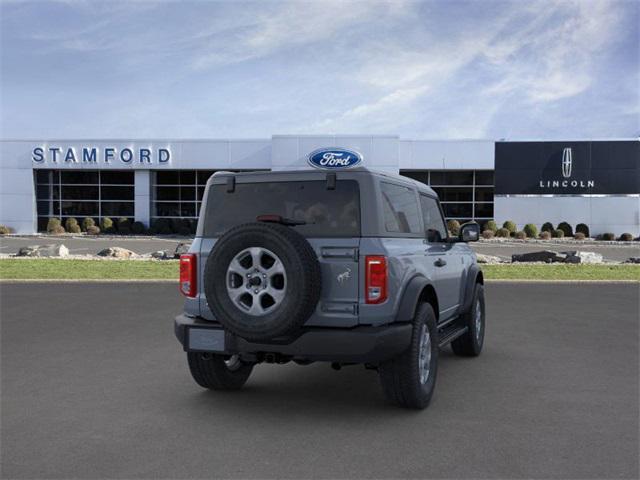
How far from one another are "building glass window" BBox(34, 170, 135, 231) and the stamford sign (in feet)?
6.77

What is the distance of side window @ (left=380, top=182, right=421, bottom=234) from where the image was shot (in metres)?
5.40

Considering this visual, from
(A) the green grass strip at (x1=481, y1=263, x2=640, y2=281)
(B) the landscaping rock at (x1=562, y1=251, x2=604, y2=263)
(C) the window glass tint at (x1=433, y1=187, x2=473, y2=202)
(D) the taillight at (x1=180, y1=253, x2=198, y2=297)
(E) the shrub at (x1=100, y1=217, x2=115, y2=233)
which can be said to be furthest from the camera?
(C) the window glass tint at (x1=433, y1=187, x2=473, y2=202)

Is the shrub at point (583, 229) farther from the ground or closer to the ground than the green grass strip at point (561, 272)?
farther from the ground

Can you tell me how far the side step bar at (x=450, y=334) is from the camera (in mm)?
6129

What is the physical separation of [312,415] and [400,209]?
6.45ft

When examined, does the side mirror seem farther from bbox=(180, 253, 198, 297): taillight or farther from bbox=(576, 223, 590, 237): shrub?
bbox=(576, 223, 590, 237): shrub

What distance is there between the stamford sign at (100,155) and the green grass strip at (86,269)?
73.0ft

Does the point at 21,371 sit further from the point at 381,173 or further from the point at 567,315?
the point at 567,315

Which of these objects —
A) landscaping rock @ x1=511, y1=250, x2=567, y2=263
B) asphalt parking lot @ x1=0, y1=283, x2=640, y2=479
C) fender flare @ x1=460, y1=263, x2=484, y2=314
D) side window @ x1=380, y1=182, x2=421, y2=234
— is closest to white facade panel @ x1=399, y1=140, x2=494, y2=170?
landscaping rock @ x1=511, y1=250, x2=567, y2=263

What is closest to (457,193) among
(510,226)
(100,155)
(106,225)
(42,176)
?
(510,226)

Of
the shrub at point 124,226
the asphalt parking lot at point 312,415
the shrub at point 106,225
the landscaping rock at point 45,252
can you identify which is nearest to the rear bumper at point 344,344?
the asphalt parking lot at point 312,415

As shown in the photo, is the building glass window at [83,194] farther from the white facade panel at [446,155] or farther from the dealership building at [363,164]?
the white facade panel at [446,155]

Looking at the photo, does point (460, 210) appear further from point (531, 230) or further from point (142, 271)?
point (142, 271)

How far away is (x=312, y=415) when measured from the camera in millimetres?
5230
